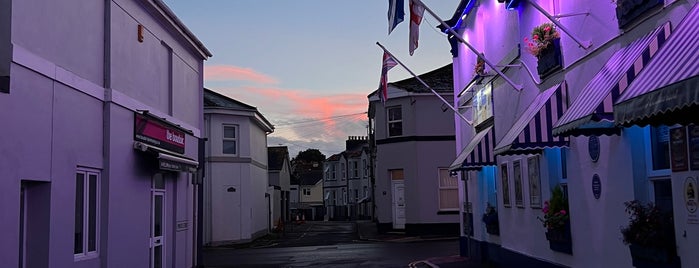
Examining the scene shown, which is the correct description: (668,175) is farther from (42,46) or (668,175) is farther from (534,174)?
(42,46)

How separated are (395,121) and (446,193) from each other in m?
4.11

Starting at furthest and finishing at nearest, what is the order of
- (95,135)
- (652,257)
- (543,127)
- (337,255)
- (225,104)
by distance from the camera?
(225,104)
(337,255)
(95,135)
(543,127)
(652,257)

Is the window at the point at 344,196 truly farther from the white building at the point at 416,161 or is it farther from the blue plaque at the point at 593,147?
the blue plaque at the point at 593,147

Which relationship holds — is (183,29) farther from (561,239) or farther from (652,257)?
(652,257)

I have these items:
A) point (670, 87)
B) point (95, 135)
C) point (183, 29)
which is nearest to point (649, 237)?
point (670, 87)

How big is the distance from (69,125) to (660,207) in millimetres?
8303

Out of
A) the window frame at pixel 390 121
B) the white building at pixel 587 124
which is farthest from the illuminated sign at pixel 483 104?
the window frame at pixel 390 121

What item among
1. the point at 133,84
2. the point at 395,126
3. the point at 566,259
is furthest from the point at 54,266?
the point at 395,126

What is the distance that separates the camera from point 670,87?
5789 millimetres

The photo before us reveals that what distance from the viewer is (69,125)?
11078 millimetres

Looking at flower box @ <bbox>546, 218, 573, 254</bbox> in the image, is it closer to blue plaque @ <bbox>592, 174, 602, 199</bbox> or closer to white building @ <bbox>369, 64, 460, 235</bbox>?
blue plaque @ <bbox>592, 174, 602, 199</bbox>

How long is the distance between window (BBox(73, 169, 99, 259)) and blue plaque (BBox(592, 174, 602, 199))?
25.6 ft

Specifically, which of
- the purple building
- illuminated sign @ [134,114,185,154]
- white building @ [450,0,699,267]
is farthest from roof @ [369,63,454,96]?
illuminated sign @ [134,114,185,154]

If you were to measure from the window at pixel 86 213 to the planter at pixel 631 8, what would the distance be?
8271 mm
